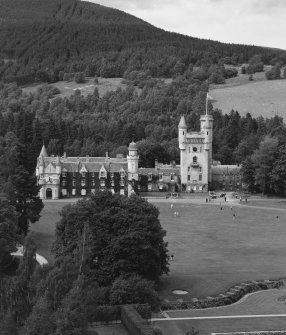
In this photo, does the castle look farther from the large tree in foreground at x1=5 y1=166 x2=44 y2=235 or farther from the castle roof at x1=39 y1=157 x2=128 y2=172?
the large tree in foreground at x1=5 y1=166 x2=44 y2=235

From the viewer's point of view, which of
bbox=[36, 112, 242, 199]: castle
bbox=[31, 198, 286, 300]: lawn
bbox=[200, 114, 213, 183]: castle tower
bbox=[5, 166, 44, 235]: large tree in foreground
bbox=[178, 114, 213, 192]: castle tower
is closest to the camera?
bbox=[31, 198, 286, 300]: lawn

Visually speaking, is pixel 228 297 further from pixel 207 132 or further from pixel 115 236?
pixel 207 132

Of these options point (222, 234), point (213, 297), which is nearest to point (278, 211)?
point (222, 234)

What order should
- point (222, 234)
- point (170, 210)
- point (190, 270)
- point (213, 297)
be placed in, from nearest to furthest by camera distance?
point (213, 297) < point (190, 270) < point (222, 234) < point (170, 210)

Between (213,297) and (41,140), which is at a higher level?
(41,140)

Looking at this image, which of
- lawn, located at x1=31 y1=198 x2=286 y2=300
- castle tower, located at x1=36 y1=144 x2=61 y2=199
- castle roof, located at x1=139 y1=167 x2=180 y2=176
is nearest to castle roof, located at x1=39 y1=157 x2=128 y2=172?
castle tower, located at x1=36 y1=144 x2=61 y2=199

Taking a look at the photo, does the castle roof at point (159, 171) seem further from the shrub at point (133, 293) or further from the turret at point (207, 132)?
the shrub at point (133, 293)

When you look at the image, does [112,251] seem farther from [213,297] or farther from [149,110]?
[149,110]

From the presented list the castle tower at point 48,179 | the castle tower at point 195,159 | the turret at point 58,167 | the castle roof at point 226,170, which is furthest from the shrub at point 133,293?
the castle roof at point 226,170
